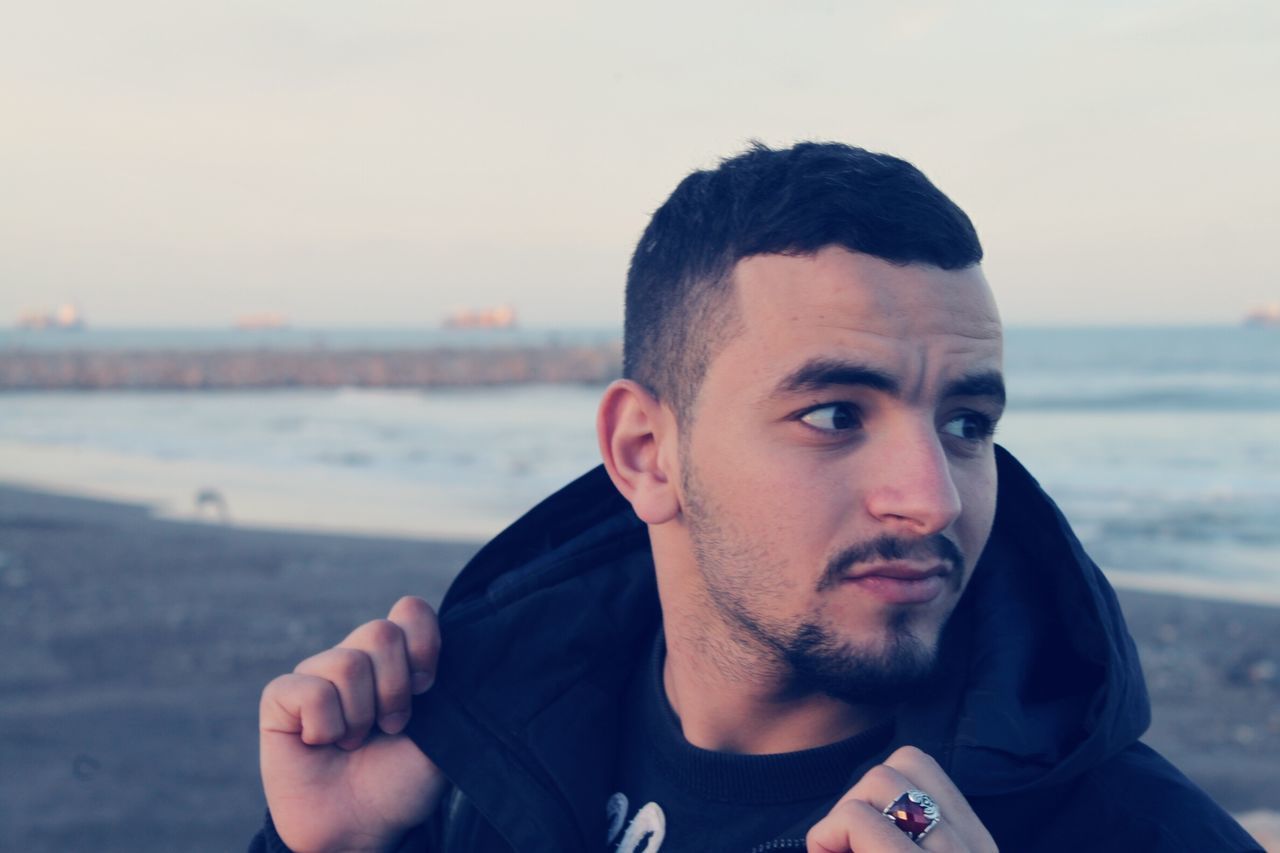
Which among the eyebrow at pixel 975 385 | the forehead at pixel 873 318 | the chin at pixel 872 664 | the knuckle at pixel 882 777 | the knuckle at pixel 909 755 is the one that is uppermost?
the forehead at pixel 873 318

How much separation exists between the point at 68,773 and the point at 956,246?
5.06 meters

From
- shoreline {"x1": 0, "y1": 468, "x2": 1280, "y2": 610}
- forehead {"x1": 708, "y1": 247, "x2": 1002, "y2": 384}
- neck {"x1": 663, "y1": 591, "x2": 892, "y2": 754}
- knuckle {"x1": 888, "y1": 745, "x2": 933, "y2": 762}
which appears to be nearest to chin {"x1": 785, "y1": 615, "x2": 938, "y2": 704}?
neck {"x1": 663, "y1": 591, "x2": 892, "y2": 754}

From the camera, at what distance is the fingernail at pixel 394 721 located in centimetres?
192

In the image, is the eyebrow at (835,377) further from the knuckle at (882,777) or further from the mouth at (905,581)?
the knuckle at (882,777)

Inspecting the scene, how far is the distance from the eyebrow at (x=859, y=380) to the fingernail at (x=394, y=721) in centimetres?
81

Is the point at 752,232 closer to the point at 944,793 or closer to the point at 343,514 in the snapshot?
the point at 944,793

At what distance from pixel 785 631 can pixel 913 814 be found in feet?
1.61

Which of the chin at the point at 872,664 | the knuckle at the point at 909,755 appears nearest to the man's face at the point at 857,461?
the chin at the point at 872,664

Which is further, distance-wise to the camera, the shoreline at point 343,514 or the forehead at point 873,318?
the shoreline at point 343,514

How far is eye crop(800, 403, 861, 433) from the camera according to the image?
169 cm

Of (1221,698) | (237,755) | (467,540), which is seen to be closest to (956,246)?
(237,755)

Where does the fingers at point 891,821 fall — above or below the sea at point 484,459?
above

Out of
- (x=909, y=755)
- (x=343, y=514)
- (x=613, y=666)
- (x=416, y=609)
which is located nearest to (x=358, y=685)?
(x=416, y=609)

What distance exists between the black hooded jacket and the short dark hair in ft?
1.17
